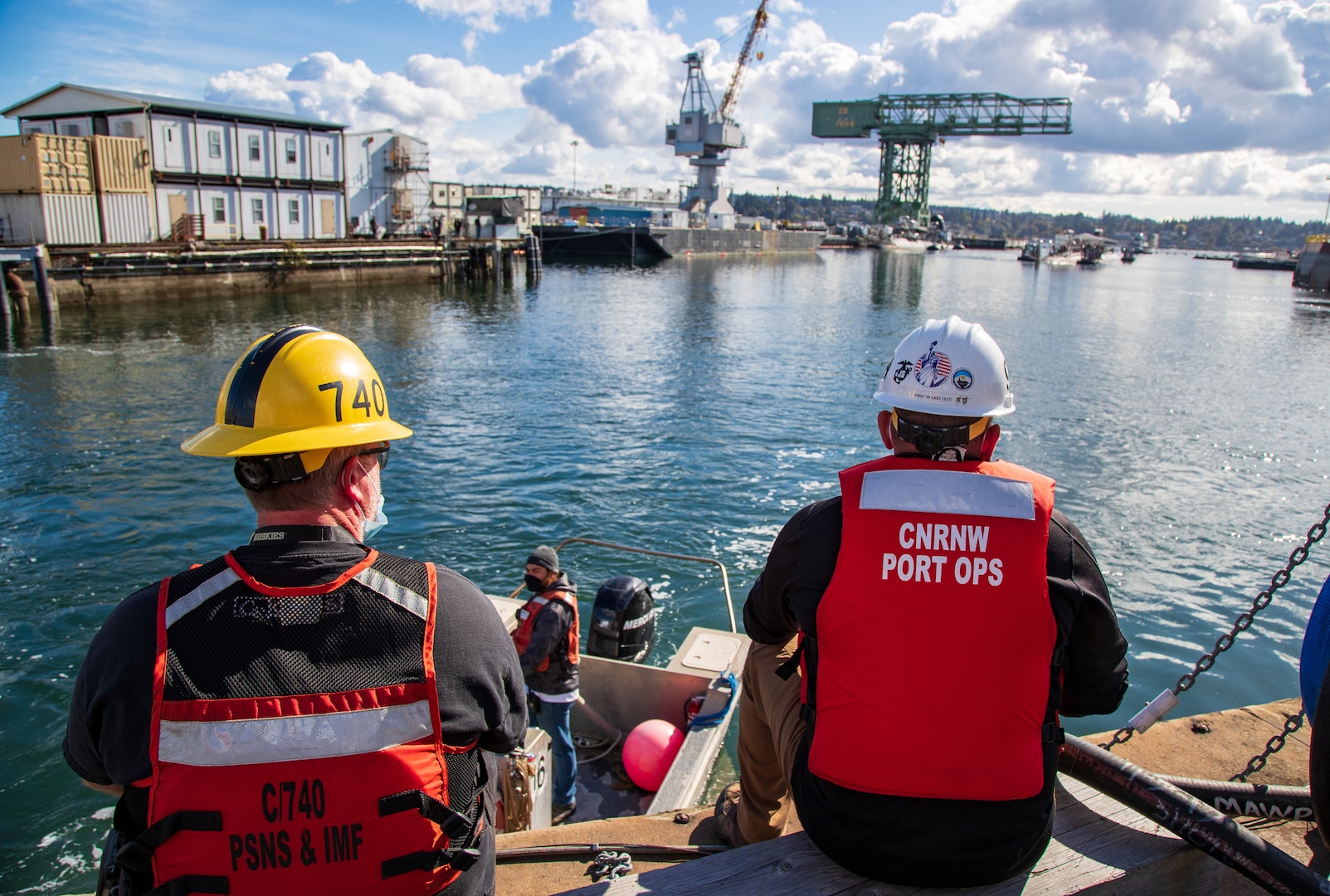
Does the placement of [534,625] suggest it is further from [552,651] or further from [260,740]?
[260,740]

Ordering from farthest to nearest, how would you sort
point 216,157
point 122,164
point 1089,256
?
point 1089,256
point 216,157
point 122,164

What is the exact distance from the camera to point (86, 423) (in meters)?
17.1

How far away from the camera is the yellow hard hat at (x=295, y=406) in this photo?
6.99ft

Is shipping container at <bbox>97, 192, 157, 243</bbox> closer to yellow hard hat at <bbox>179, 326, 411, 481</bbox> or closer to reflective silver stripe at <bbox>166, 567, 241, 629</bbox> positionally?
yellow hard hat at <bbox>179, 326, 411, 481</bbox>

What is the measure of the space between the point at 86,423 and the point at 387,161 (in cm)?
4982

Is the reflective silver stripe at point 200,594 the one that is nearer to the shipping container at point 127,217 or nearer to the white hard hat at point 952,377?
the white hard hat at point 952,377

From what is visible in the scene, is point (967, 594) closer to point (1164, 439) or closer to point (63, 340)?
point (1164, 439)

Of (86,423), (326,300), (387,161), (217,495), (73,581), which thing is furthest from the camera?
(387,161)

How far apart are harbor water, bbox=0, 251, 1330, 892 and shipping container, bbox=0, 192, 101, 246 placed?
21.5 feet

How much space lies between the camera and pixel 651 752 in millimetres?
6094

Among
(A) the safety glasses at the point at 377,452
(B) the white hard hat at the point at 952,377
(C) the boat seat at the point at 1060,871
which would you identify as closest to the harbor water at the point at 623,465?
(C) the boat seat at the point at 1060,871

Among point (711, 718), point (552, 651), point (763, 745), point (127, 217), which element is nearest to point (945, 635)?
A: point (763, 745)

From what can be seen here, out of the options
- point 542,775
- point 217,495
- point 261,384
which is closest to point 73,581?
point 217,495

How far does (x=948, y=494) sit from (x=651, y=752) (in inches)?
174
